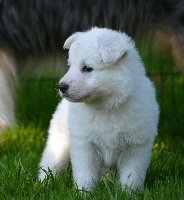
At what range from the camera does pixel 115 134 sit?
2.93 m

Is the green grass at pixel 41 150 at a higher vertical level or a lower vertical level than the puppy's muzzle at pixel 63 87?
lower

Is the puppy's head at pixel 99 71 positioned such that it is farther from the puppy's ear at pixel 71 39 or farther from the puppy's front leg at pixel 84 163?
the puppy's front leg at pixel 84 163

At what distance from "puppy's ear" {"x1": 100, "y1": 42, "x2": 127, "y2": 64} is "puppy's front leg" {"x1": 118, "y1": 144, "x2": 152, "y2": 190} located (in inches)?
18.0

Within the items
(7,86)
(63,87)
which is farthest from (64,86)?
(7,86)

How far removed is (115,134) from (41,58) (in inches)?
55.9

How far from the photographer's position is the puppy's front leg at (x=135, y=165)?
9.70ft

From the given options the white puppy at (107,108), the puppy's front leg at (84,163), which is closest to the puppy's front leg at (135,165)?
the white puppy at (107,108)

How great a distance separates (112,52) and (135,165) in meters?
0.56

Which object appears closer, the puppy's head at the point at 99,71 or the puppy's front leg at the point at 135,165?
the puppy's head at the point at 99,71

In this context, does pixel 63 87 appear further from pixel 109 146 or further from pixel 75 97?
pixel 109 146

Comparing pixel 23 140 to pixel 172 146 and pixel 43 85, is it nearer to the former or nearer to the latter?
pixel 172 146

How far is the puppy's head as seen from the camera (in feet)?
9.06

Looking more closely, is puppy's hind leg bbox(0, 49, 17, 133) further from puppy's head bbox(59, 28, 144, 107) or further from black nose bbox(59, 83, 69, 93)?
black nose bbox(59, 83, 69, 93)

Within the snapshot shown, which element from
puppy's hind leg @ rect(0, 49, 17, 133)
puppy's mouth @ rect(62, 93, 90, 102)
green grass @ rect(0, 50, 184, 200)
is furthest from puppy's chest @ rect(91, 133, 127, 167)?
puppy's hind leg @ rect(0, 49, 17, 133)
